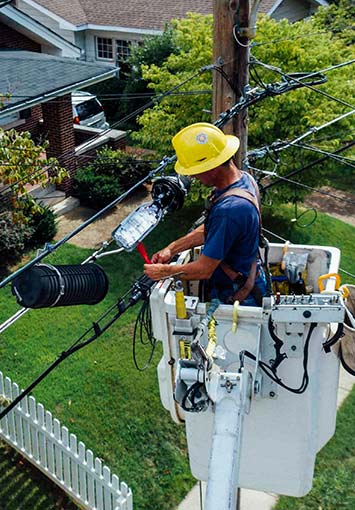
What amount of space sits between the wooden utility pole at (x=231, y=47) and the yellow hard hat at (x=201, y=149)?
2876mm

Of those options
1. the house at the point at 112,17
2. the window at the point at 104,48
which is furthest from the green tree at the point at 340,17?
the window at the point at 104,48

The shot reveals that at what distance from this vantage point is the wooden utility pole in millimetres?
6742

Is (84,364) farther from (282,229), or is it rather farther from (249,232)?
(249,232)

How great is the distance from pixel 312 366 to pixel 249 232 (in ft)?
2.87

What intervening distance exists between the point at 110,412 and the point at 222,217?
20.6ft

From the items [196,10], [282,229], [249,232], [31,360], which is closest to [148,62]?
[196,10]

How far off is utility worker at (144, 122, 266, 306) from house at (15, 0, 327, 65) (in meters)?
20.1

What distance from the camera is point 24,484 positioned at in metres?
8.90

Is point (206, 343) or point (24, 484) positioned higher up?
point (206, 343)

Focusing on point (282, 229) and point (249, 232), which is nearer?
point (249, 232)

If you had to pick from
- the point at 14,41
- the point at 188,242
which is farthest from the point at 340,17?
the point at 188,242

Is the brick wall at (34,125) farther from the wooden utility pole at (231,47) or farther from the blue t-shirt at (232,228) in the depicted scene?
the blue t-shirt at (232,228)

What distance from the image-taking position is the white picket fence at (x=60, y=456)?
26.3 feet

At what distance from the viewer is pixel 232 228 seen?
163 inches
